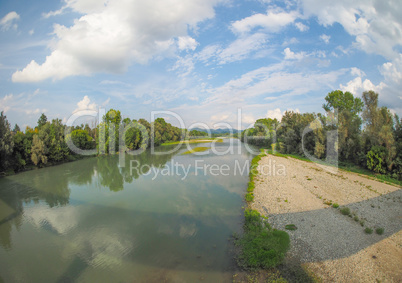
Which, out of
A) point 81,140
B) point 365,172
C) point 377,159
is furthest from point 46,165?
point 377,159

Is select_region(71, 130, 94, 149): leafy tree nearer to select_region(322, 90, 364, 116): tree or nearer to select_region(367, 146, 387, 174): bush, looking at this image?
select_region(367, 146, 387, 174): bush

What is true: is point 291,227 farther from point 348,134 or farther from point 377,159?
point 348,134

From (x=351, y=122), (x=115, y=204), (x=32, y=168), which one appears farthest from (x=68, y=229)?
(x=351, y=122)

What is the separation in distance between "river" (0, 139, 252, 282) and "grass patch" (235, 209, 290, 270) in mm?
667

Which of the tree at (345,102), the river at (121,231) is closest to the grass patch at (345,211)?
the river at (121,231)

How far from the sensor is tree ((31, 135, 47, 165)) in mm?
28828

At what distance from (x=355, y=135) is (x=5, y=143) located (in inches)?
1840

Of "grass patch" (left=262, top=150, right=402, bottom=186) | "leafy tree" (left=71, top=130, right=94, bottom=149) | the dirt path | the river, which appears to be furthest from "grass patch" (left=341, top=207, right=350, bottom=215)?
"leafy tree" (left=71, top=130, right=94, bottom=149)

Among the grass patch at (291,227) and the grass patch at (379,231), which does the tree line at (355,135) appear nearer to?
the grass patch at (379,231)

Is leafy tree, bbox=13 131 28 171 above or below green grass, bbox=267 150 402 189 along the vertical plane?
above

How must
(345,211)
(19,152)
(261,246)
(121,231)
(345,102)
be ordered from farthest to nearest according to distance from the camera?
(345,102) → (19,152) → (345,211) → (121,231) → (261,246)

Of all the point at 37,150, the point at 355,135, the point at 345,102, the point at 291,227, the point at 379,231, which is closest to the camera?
the point at 379,231

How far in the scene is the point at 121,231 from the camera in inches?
428

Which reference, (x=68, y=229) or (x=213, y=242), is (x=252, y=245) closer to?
(x=213, y=242)
